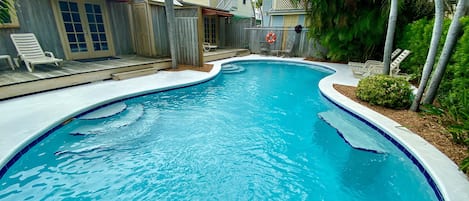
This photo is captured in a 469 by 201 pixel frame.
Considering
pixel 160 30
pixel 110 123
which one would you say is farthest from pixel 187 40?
pixel 110 123

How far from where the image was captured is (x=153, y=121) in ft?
14.4

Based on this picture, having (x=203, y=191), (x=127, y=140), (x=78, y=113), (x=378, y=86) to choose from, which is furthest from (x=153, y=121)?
(x=378, y=86)

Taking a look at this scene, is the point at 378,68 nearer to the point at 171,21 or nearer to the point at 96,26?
the point at 171,21

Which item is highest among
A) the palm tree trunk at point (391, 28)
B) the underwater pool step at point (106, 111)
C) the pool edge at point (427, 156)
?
the palm tree trunk at point (391, 28)

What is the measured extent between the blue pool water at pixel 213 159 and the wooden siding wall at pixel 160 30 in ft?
13.7

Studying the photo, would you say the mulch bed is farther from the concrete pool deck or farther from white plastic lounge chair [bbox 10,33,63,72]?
white plastic lounge chair [bbox 10,33,63,72]

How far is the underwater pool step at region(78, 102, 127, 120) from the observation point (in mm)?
4314

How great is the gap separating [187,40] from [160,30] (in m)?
1.22

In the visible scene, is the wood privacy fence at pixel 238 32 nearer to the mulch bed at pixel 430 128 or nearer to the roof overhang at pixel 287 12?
the roof overhang at pixel 287 12

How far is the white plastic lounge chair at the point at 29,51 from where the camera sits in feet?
19.0

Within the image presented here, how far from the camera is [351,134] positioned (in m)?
3.91

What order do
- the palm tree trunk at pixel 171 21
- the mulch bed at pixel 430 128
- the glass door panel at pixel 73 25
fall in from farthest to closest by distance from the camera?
1. the palm tree trunk at pixel 171 21
2. the glass door panel at pixel 73 25
3. the mulch bed at pixel 430 128

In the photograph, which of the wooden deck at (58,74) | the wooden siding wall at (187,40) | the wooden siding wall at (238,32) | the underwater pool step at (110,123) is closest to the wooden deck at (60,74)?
the wooden deck at (58,74)

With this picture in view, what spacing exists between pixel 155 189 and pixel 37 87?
15.3 ft
